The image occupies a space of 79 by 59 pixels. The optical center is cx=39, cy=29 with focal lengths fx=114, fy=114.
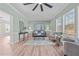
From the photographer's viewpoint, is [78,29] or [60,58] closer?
[60,58]

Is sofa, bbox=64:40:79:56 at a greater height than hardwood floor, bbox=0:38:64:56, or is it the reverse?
sofa, bbox=64:40:79:56

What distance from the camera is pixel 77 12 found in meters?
5.04

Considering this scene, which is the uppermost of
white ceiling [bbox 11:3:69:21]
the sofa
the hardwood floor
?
white ceiling [bbox 11:3:69:21]

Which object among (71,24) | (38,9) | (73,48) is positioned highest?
(38,9)

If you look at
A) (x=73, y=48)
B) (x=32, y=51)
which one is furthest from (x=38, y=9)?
(x=73, y=48)

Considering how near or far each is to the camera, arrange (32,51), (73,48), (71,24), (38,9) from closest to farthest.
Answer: (73,48) < (32,51) < (71,24) < (38,9)

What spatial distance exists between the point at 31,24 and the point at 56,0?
16537mm

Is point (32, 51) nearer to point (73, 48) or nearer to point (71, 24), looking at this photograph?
point (73, 48)

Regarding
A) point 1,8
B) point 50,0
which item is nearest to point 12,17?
point 1,8

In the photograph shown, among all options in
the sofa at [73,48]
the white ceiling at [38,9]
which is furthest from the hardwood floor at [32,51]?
the white ceiling at [38,9]

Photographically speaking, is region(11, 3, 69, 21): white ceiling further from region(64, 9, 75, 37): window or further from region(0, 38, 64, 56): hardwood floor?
region(0, 38, 64, 56): hardwood floor

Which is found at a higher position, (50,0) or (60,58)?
(50,0)

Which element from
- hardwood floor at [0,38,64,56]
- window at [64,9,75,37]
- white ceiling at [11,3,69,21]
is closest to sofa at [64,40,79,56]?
hardwood floor at [0,38,64,56]

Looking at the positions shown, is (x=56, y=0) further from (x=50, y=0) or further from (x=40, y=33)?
(x=40, y=33)
